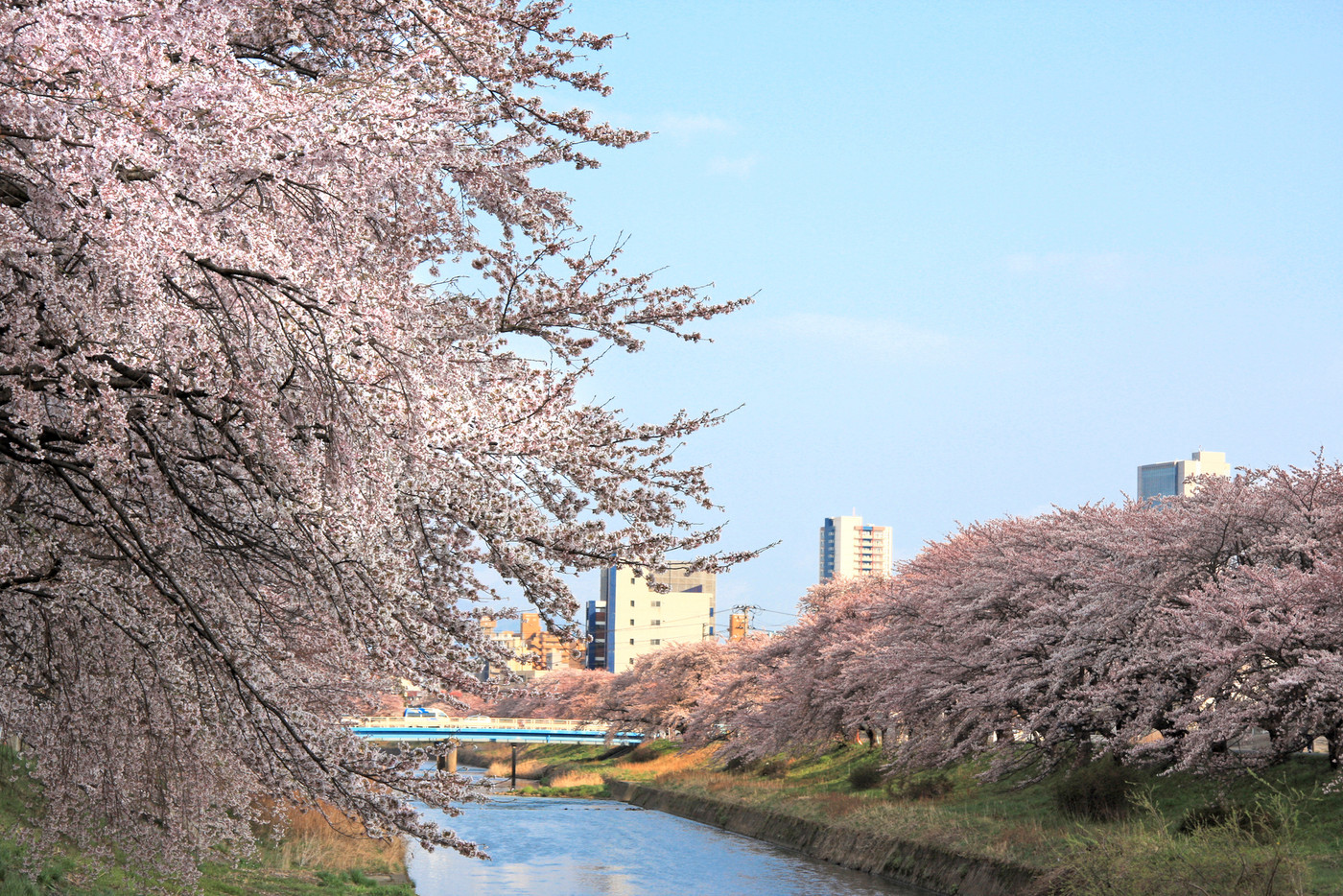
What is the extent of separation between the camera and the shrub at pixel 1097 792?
2180 centimetres

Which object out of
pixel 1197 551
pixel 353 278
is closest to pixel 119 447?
pixel 353 278

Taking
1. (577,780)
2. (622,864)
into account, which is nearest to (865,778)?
(622,864)

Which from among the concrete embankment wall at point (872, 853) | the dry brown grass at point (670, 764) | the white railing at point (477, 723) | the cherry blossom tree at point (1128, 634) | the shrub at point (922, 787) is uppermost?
the cherry blossom tree at point (1128, 634)

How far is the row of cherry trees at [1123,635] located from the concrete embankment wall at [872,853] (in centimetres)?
241

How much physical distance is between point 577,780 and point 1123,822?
42674mm

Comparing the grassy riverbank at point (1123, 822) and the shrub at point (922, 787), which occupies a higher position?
the grassy riverbank at point (1123, 822)

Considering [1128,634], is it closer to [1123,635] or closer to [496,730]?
[1123,635]

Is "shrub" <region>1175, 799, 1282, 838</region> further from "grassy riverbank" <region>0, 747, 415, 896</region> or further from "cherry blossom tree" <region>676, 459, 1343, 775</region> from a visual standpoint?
"grassy riverbank" <region>0, 747, 415, 896</region>

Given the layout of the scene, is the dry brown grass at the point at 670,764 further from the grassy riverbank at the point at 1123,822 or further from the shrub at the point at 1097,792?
the shrub at the point at 1097,792

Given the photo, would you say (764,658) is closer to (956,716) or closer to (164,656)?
(956,716)

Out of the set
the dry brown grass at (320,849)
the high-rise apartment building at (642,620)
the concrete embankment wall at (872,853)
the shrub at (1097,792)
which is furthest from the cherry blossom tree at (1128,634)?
the high-rise apartment building at (642,620)

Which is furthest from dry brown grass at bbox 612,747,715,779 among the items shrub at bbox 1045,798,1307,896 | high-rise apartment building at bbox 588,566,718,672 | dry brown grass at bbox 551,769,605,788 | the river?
high-rise apartment building at bbox 588,566,718,672

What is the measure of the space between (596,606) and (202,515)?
14817 cm

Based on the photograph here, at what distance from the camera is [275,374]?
507cm
